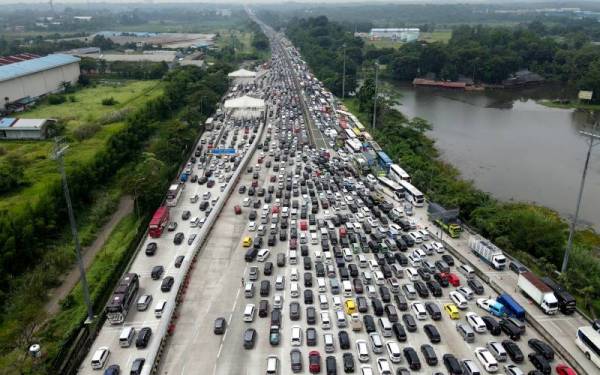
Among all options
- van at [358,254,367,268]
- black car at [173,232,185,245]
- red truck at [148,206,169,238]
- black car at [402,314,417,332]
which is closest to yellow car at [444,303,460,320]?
black car at [402,314,417,332]

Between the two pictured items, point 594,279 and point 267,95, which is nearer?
point 594,279

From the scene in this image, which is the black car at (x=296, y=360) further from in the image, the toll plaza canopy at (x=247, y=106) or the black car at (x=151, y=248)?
the toll plaza canopy at (x=247, y=106)

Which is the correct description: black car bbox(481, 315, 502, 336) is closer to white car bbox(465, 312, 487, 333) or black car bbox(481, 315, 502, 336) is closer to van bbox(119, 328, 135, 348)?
white car bbox(465, 312, 487, 333)

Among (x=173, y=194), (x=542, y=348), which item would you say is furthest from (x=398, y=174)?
(x=542, y=348)

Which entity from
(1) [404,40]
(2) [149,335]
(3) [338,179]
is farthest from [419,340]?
(1) [404,40]

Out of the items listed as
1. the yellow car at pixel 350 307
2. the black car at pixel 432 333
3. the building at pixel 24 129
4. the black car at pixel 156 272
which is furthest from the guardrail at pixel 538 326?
the building at pixel 24 129

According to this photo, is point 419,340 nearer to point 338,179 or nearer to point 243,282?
point 243,282
